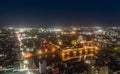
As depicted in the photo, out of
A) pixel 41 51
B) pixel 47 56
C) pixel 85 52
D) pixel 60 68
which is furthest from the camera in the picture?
pixel 85 52

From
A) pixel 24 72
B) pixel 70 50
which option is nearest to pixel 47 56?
pixel 70 50

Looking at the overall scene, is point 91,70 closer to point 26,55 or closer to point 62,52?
point 62,52

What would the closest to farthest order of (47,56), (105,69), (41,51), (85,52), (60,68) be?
(105,69), (60,68), (47,56), (41,51), (85,52)

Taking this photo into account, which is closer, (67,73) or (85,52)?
(67,73)

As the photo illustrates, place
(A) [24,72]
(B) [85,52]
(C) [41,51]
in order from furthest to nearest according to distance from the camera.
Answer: (B) [85,52]
(C) [41,51]
(A) [24,72]

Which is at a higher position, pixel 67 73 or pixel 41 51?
pixel 41 51

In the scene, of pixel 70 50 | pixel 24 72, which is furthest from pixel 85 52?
pixel 24 72

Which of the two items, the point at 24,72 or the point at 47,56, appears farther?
the point at 47,56

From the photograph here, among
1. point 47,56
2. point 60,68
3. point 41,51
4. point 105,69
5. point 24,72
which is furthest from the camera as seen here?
point 41,51

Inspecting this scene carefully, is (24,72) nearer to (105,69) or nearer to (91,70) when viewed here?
(91,70)
